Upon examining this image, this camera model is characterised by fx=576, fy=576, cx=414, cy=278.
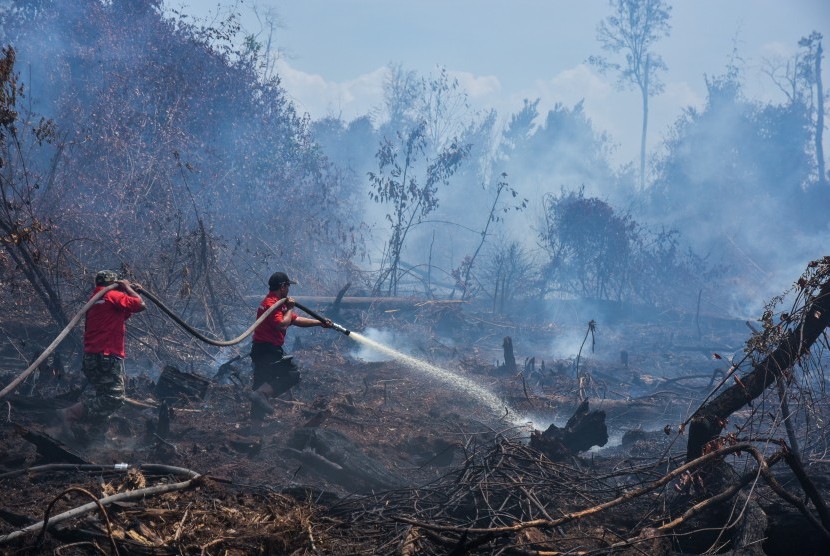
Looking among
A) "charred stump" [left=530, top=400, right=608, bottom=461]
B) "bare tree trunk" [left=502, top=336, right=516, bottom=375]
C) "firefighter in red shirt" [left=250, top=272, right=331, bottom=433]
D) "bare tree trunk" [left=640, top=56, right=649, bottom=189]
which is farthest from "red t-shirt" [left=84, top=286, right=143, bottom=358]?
"bare tree trunk" [left=640, top=56, right=649, bottom=189]

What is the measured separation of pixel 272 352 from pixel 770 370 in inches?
217

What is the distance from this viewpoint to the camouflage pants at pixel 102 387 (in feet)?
20.4

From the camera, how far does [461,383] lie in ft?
37.3

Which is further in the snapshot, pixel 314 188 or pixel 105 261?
pixel 314 188

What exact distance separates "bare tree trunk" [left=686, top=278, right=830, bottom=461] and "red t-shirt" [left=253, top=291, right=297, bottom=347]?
15.2 feet

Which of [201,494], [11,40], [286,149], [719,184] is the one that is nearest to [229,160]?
[286,149]

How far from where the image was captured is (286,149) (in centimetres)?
2280

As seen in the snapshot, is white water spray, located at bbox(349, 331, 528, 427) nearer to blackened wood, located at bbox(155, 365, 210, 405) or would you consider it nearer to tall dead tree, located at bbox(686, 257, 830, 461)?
blackened wood, located at bbox(155, 365, 210, 405)

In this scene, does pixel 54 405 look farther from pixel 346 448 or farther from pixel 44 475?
pixel 346 448

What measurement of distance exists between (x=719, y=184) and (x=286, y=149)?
23077 mm

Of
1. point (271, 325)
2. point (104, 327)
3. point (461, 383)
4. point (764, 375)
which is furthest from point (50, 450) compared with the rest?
point (461, 383)

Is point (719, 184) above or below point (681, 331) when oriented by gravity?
above

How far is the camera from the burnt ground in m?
3.65

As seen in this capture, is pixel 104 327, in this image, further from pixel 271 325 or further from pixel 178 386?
pixel 178 386
